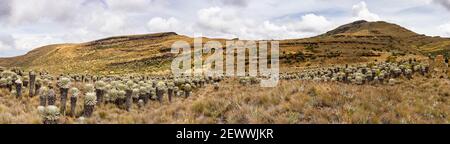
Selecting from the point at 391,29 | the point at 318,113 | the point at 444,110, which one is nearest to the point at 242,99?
the point at 318,113

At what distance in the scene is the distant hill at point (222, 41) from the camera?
76.7m

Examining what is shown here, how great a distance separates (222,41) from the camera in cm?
12838

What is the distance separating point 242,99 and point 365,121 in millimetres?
3927

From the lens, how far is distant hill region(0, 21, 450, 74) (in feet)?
252
